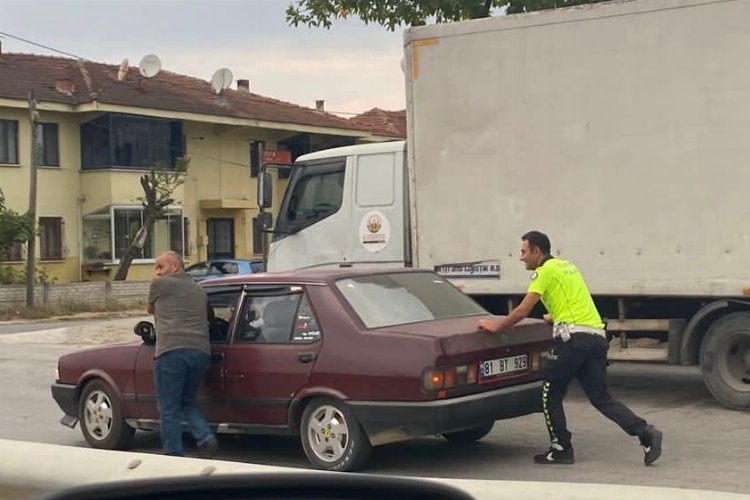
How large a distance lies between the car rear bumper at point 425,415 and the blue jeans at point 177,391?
1322 millimetres

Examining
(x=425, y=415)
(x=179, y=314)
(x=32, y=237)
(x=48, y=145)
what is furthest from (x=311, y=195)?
(x=48, y=145)

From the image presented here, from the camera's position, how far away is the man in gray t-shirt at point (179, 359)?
340 inches

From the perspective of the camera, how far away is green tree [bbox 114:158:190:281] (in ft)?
120

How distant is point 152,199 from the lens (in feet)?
120

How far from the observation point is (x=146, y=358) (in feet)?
30.5

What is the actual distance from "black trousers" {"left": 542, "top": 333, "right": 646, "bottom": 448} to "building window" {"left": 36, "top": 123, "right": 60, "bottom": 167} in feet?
102

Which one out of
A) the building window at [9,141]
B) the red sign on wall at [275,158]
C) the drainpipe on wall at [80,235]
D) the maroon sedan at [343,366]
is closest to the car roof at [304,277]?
the maroon sedan at [343,366]

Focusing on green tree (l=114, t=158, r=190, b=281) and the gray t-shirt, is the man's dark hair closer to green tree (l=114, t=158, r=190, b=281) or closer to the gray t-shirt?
the gray t-shirt

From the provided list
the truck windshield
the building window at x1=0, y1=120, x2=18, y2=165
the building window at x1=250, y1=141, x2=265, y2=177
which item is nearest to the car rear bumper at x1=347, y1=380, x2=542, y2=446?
the truck windshield

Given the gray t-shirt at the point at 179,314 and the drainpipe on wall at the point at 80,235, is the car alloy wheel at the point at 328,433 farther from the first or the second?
the drainpipe on wall at the point at 80,235

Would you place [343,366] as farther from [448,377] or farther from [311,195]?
[311,195]

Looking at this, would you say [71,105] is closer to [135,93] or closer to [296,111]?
[135,93]

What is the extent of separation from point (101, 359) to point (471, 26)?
4.87m

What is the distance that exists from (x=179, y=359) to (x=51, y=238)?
30273mm
